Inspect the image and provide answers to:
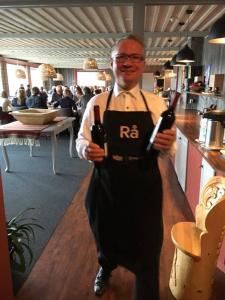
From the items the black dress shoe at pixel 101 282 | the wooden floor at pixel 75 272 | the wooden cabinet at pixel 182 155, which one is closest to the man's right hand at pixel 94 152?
the black dress shoe at pixel 101 282

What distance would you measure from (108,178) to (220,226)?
0.74 meters

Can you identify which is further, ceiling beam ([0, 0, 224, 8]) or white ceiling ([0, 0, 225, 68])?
white ceiling ([0, 0, 225, 68])

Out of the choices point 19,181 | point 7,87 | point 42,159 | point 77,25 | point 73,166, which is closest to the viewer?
point 19,181

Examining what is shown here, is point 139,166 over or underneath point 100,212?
over

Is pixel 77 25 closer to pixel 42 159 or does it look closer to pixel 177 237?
pixel 42 159

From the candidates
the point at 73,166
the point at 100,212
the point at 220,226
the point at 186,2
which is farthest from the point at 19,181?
the point at 186,2

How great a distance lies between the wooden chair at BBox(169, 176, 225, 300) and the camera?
1648 millimetres

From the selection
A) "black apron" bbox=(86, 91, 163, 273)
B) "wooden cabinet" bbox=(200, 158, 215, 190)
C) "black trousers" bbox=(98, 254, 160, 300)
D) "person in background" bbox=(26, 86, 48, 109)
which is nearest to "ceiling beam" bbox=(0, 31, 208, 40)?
"person in background" bbox=(26, 86, 48, 109)

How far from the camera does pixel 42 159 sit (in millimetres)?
5305

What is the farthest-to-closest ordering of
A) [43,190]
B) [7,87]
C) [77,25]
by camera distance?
[7,87] < [77,25] < [43,190]

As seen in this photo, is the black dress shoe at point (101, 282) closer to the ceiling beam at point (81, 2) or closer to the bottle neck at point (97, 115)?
the bottle neck at point (97, 115)

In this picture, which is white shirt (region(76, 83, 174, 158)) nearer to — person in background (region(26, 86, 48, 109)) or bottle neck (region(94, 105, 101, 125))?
bottle neck (region(94, 105, 101, 125))

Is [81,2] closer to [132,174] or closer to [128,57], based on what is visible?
[128,57]

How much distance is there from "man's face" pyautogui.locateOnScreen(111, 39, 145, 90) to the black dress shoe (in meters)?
1.37
